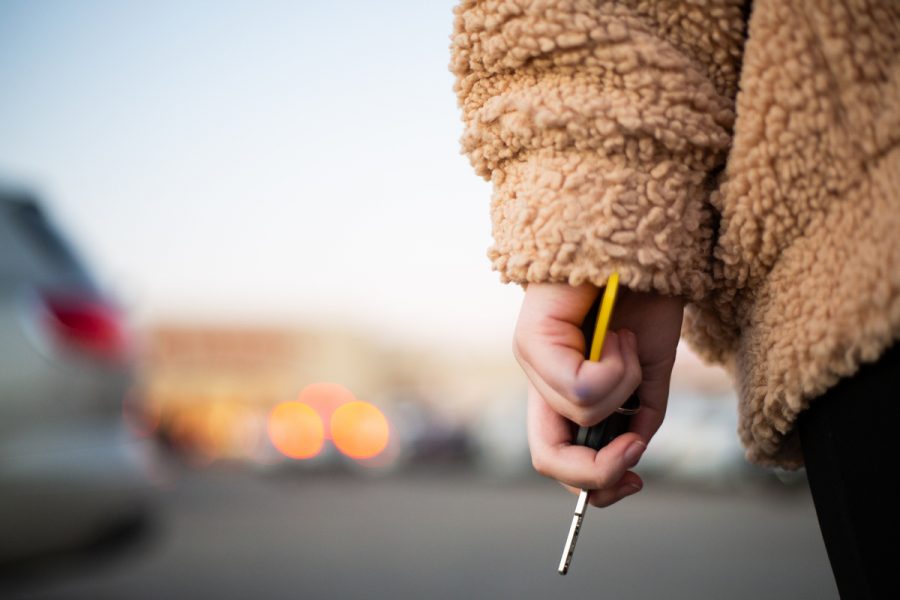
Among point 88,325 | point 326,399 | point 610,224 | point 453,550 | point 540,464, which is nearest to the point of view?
point 610,224

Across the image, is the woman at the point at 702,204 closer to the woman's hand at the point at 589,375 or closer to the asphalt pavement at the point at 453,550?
the woman's hand at the point at 589,375

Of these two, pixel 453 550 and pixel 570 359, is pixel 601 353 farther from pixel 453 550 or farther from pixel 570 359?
pixel 453 550

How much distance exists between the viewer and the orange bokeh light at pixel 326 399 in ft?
48.8

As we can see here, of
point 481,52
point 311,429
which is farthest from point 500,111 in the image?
point 311,429

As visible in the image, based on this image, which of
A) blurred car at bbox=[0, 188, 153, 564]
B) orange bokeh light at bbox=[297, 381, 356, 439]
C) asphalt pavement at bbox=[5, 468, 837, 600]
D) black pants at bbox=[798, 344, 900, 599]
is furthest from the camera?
orange bokeh light at bbox=[297, 381, 356, 439]

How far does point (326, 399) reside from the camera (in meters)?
15.0

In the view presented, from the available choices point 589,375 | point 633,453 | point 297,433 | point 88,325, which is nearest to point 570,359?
point 589,375

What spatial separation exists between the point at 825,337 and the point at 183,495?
10987mm

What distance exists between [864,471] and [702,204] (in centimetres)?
39

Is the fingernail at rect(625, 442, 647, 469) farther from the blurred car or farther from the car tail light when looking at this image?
the car tail light

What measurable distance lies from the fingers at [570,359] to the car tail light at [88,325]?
8.31ft

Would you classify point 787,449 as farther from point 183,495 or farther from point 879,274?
point 183,495

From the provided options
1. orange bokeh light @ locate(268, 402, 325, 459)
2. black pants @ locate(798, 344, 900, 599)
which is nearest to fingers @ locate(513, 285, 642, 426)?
black pants @ locate(798, 344, 900, 599)

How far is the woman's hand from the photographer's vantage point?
40.4 inches
